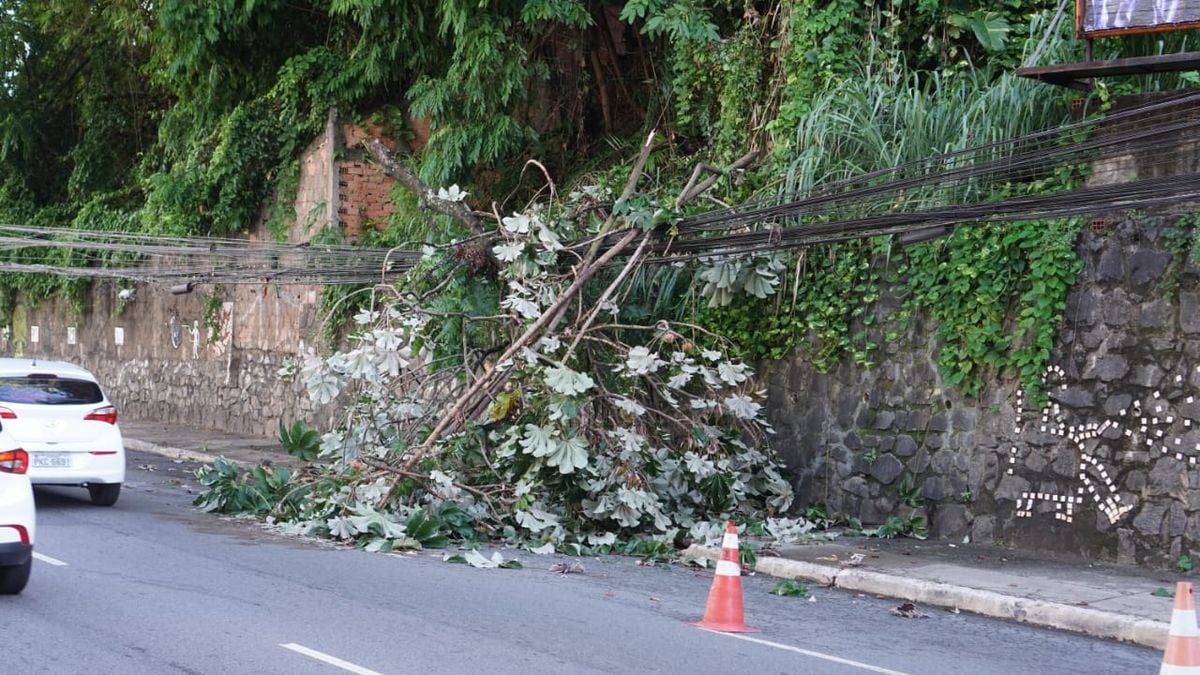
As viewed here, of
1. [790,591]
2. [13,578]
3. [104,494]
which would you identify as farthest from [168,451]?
[790,591]

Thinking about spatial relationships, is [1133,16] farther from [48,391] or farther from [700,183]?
[48,391]

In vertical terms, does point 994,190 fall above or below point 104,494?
above

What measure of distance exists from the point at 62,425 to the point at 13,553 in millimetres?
5438

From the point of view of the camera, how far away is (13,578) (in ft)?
29.0

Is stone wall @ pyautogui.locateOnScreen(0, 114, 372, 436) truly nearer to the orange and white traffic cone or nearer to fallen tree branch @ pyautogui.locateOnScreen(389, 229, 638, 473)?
fallen tree branch @ pyautogui.locateOnScreen(389, 229, 638, 473)

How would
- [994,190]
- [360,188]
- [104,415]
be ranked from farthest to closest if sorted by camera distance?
[360,188], [104,415], [994,190]

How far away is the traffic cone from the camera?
8.71m

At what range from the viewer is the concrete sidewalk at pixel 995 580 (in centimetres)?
949

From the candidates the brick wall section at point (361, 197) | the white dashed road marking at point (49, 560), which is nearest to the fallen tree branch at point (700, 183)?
the white dashed road marking at point (49, 560)

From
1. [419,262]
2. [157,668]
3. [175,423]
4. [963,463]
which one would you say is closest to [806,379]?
[963,463]

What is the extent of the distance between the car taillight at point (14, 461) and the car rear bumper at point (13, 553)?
1.66 feet

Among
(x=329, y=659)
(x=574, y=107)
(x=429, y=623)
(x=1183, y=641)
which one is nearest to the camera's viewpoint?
(x=1183, y=641)

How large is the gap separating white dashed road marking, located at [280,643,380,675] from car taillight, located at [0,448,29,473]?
2.44m

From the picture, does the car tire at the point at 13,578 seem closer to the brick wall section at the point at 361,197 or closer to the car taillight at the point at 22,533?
the car taillight at the point at 22,533
